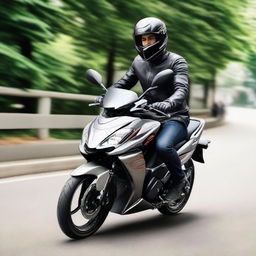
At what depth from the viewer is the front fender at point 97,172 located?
499cm

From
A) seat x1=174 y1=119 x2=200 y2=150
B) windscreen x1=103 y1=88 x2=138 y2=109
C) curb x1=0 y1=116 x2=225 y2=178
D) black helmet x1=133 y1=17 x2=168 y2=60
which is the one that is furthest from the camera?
curb x1=0 y1=116 x2=225 y2=178

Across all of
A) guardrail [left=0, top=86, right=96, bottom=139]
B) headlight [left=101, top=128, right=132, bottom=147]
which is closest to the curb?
guardrail [left=0, top=86, right=96, bottom=139]

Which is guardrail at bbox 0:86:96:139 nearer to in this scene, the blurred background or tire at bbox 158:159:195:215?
the blurred background

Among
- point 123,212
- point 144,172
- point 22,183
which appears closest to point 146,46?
point 144,172

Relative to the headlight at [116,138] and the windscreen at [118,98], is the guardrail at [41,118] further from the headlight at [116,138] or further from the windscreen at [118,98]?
the headlight at [116,138]

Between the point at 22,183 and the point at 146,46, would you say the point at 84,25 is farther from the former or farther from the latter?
the point at 146,46

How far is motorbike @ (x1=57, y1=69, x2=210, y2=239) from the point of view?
506 centimetres

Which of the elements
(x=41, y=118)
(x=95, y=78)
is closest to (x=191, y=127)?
(x=95, y=78)

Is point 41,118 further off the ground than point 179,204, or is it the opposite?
point 179,204

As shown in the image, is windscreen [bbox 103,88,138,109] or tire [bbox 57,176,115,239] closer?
tire [bbox 57,176,115,239]

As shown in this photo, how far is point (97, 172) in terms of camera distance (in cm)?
506

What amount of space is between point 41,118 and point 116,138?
475 centimetres

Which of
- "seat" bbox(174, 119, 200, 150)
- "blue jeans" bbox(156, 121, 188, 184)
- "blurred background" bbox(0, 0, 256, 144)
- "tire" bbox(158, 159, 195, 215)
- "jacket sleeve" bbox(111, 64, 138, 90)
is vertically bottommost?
"blurred background" bbox(0, 0, 256, 144)

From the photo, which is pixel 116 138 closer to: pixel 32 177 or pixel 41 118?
pixel 32 177
